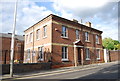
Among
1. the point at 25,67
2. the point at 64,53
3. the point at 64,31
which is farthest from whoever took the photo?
the point at 64,31

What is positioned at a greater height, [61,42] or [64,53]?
[61,42]

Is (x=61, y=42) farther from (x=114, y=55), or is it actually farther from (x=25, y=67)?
(x=114, y=55)

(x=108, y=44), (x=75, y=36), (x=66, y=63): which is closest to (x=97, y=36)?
(x=75, y=36)

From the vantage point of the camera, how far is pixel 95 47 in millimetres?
25859

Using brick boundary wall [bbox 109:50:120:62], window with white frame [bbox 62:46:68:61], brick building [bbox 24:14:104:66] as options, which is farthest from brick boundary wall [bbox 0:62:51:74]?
brick boundary wall [bbox 109:50:120:62]

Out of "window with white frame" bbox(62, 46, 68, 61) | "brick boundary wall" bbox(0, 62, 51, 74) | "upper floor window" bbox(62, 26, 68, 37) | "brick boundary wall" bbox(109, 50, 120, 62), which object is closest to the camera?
"brick boundary wall" bbox(0, 62, 51, 74)

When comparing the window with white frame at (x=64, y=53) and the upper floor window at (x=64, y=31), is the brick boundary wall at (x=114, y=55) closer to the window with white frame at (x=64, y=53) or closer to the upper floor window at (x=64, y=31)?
the window with white frame at (x=64, y=53)

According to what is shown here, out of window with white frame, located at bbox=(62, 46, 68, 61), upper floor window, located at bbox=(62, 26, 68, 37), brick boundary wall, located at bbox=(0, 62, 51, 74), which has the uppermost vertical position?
upper floor window, located at bbox=(62, 26, 68, 37)

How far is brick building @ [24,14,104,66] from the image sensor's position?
17922 millimetres

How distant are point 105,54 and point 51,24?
1656 centimetres

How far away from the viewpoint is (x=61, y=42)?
18828mm

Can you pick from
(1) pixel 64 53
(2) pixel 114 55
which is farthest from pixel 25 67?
(2) pixel 114 55

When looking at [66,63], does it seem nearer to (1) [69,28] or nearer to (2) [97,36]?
(1) [69,28]

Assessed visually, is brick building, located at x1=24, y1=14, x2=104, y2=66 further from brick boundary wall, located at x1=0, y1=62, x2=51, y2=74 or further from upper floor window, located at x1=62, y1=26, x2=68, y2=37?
brick boundary wall, located at x1=0, y1=62, x2=51, y2=74
